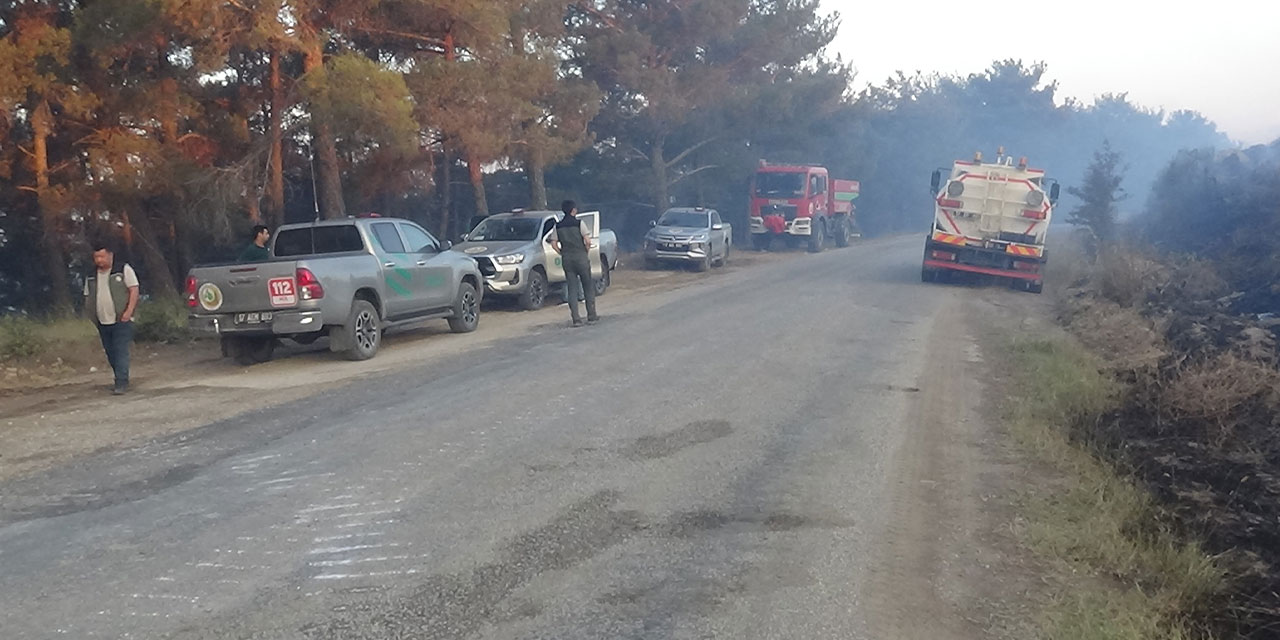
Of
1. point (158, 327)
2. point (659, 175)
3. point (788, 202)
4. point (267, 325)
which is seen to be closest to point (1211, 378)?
point (267, 325)

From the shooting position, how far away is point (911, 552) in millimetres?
5707

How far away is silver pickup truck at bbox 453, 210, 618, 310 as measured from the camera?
704 inches

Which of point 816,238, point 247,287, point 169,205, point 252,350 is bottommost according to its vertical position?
point 252,350

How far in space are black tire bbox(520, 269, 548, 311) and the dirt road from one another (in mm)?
6210

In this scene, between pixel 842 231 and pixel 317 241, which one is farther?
pixel 842 231

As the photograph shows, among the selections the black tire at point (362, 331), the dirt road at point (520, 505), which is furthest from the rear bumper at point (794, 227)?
the black tire at point (362, 331)

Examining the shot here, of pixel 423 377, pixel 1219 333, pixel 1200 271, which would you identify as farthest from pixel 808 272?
pixel 423 377

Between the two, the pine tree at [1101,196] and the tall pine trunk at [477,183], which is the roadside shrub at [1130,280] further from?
the tall pine trunk at [477,183]

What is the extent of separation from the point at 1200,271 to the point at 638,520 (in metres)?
16.8

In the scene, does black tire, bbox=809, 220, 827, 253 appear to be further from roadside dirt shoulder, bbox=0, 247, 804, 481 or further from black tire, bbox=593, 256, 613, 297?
roadside dirt shoulder, bbox=0, 247, 804, 481

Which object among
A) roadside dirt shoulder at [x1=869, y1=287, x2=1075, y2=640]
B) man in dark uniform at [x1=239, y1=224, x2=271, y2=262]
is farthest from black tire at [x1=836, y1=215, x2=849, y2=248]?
man in dark uniform at [x1=239, y1=224, x2=271, y2=262]

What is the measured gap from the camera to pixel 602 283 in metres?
21.5

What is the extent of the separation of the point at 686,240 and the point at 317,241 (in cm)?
1509

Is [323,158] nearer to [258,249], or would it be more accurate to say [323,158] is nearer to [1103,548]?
[258,249]
